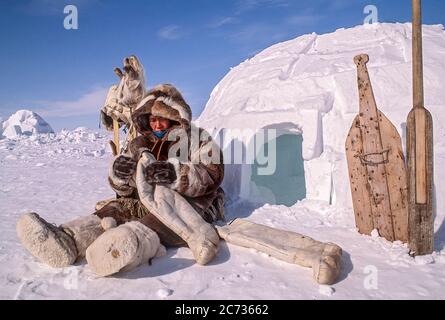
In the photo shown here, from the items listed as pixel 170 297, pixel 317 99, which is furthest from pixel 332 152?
pixel 170 297

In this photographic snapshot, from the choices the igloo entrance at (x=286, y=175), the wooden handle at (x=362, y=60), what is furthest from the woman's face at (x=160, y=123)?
the igloo entrance at (x=286, y=175)

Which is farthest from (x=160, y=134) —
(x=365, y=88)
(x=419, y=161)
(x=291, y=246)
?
(x=419, y=161)

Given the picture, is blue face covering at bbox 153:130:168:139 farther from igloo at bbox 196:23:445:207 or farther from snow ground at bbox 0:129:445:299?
igloo at bbox 196:23:445:207

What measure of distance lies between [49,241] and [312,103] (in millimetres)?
3455

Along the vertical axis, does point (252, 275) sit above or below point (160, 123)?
below

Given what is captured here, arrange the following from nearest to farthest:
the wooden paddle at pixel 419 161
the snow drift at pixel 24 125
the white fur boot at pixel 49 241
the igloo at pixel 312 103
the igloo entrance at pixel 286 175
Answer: the white fur boot at pixel 49 241 → the wooden paddle at pixel 419 161 → the igloo at pixel 312 103 → the igloo entrance at pixel 286 175 → the snow drift at pixel 24 125

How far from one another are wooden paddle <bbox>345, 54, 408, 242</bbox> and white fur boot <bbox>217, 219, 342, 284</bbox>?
76 centimetres

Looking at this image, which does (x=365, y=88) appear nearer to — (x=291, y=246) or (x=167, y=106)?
(x=291, y=246)

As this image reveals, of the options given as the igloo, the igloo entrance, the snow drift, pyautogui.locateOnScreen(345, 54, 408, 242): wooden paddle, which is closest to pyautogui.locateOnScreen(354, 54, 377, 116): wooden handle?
pyautogui.locateOnScreen(345, 54, 408, 242): wooden paddle

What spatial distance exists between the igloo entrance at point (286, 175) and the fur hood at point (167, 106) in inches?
81.4

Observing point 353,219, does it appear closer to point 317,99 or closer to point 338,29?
point 317,99

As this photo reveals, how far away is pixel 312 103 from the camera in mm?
4484

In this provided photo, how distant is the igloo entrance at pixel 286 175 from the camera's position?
5504mm

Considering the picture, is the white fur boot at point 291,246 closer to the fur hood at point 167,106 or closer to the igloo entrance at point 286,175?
the fur hood at point 167,106
